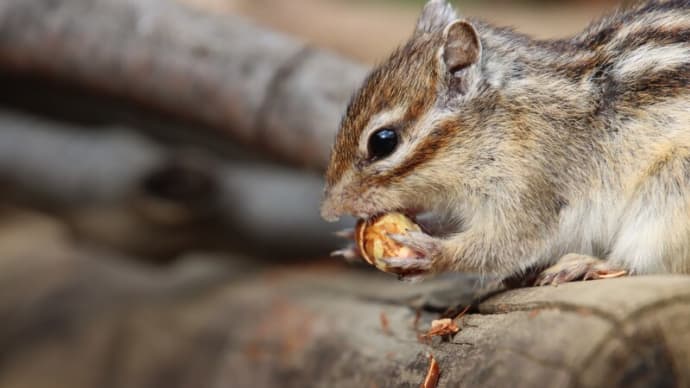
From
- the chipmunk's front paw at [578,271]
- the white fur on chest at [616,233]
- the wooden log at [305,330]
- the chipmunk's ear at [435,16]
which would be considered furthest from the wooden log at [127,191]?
the chipmunk's front paw at [578,271]

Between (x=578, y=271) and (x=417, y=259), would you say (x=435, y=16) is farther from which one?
(x=578, y=271)

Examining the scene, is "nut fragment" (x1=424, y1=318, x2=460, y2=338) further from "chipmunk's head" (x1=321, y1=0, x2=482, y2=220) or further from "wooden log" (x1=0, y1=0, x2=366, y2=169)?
"wooden log" (x1=0, y1=0, x2=366, y2=169)

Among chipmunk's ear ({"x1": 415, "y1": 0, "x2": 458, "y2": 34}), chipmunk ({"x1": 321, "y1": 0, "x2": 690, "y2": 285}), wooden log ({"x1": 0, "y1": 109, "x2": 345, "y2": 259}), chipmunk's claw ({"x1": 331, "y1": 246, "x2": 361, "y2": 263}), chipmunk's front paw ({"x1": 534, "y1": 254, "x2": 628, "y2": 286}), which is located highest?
wooden log ({"x1": 0, "y1": 109, "x2": 345, "y2": 259})

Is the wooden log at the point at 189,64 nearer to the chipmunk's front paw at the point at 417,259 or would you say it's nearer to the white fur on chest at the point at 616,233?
the chipmunk's front paw at the point at 417,259

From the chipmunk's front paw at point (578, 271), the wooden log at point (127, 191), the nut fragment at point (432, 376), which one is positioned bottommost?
the nut fragment at point (432, 376)

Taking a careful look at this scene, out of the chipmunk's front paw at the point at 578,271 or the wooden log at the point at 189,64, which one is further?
the wooden log at the point at 189,64

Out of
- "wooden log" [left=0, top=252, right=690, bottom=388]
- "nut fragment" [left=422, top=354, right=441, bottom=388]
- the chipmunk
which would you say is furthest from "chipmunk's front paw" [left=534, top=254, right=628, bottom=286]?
"nut fragment" [left=422, top=354, right=441, bottom=388]

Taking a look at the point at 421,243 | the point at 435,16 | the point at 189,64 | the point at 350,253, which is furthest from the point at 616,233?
the point at 189,64
